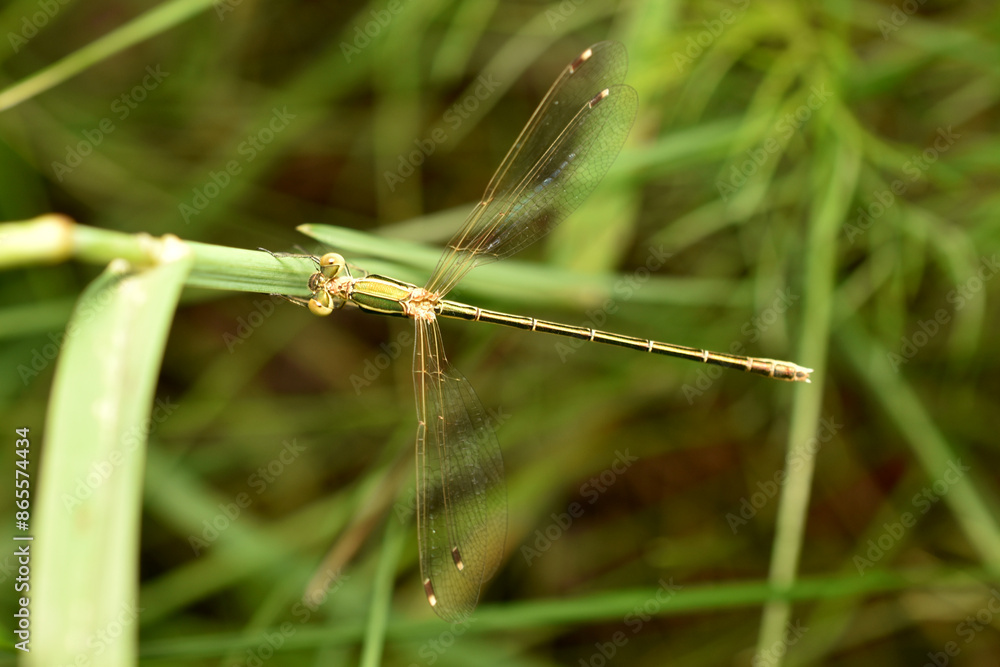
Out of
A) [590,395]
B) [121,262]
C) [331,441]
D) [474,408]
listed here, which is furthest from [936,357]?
[121,262]

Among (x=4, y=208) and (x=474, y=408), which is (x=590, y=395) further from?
(x=4, y=208)
